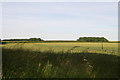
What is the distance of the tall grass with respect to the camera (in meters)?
5.68

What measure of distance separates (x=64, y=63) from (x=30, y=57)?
1.31 m

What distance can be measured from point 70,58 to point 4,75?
2.38m

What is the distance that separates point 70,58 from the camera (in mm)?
6828

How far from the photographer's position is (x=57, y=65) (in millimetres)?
6230

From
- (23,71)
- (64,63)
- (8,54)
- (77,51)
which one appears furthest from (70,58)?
(8,54)

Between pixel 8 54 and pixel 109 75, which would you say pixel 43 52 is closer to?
pixel 8 54

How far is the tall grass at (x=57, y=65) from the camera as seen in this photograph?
223 inches

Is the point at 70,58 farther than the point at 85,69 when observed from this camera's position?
Yes

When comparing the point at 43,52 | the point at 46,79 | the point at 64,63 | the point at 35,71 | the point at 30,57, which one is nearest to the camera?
the point at 46,79

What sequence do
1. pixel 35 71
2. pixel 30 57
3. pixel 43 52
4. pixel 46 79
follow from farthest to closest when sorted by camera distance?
pixel 43 52, pixel 30 57, pixel 35 71, pixel 46 79

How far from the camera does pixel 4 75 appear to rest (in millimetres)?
5664

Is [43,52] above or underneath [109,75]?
above

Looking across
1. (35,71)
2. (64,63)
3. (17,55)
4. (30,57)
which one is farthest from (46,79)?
(17,55)

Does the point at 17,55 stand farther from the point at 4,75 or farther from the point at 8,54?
the point at 4,75
